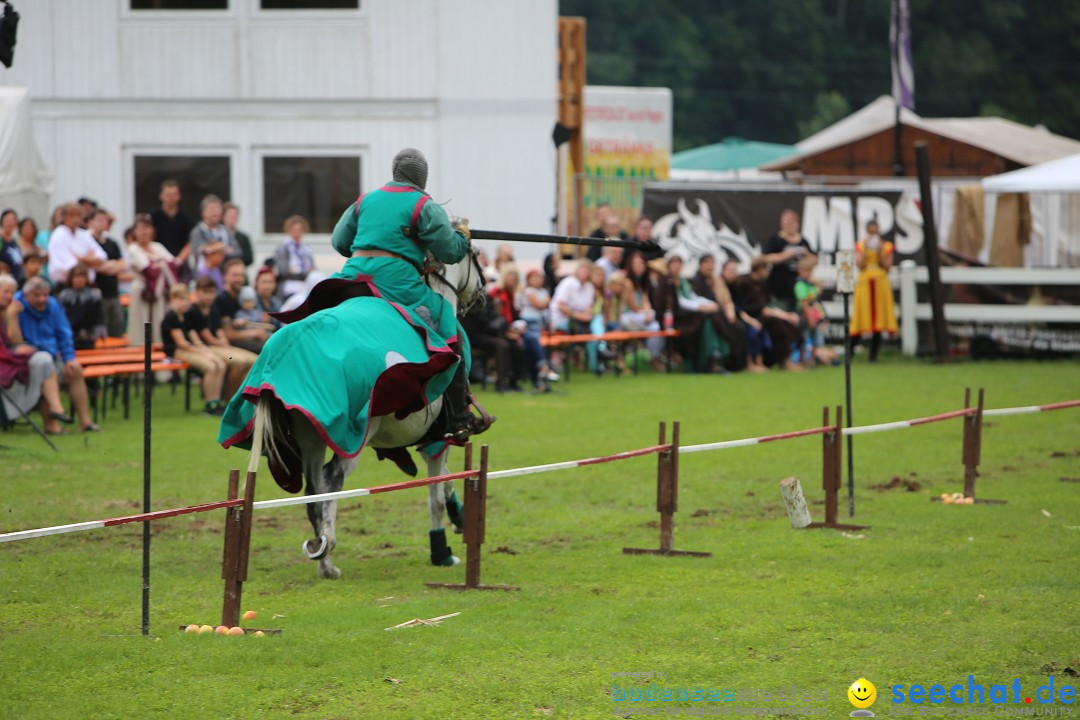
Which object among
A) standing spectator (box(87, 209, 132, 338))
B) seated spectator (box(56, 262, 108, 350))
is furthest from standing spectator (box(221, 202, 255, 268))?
seated spectator (box(56, 262, 108, 350))

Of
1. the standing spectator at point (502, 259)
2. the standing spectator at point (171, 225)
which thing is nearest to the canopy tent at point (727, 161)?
the standing spectator at point (502, 259)

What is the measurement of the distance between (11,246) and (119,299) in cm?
167

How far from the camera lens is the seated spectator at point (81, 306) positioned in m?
17.1

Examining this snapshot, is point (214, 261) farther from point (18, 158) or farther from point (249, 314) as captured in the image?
point (18, 158)

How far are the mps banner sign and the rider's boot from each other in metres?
16.1

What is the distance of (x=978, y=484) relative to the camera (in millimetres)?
12742

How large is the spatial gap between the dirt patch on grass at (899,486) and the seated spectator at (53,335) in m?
7.89

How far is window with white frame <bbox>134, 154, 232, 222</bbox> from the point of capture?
2350 cm

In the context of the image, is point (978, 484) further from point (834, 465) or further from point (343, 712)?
point (343, 712)

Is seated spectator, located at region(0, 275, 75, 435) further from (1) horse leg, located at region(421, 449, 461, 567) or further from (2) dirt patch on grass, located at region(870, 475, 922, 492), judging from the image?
(2) dirt patch on grass, located at region(870, 475, 922, 492)

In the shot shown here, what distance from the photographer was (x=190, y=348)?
17062mm

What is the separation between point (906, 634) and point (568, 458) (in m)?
6.40

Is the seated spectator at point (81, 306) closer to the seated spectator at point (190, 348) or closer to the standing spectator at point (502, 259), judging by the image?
the seated spectator at point (190, 348)

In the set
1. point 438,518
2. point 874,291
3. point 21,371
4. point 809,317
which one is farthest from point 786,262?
point 438,518
